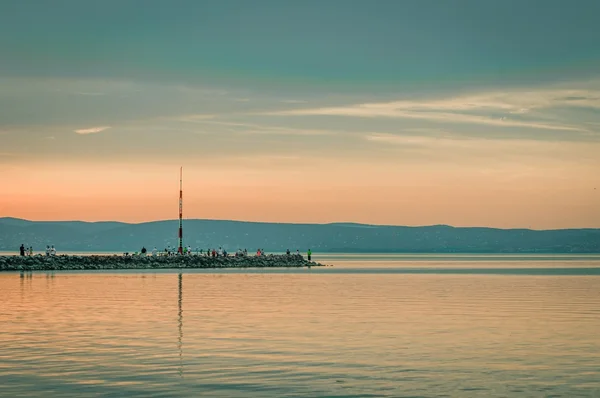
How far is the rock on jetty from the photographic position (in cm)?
9750

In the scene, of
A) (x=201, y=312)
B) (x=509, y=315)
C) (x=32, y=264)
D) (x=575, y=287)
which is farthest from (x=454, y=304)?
(x=32, y=264)

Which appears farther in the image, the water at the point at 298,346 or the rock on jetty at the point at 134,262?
the rock on jetty at the point at 134,262

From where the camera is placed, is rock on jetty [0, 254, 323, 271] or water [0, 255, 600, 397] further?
rock on jetty [0, 254, 323, 271]

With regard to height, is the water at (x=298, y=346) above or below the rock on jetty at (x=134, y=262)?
below

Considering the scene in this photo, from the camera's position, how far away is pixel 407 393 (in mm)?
19500

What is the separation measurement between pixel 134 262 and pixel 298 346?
8369cm

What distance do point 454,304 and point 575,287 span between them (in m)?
20.0

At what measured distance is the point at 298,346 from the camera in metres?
27.1

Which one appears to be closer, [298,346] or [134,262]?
[298,346]

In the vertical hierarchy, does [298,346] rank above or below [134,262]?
below

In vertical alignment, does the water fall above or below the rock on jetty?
below

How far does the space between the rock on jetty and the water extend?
51.8m

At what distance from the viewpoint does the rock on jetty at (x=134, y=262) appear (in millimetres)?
97500

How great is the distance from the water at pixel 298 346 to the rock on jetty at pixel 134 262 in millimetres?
51802
